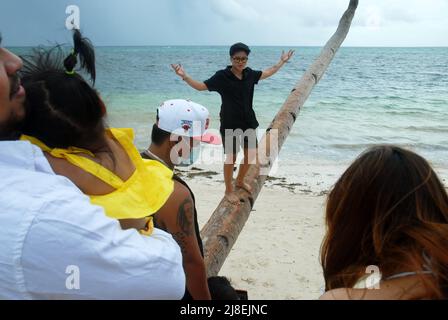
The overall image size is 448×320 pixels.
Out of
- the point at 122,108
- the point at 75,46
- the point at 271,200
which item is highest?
the point at 122,108

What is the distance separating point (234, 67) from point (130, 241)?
11.9ft

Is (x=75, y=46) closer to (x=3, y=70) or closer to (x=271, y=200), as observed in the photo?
(x=3, y=70)

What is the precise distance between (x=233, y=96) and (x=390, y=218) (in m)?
3.24

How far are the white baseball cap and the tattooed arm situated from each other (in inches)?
14.2

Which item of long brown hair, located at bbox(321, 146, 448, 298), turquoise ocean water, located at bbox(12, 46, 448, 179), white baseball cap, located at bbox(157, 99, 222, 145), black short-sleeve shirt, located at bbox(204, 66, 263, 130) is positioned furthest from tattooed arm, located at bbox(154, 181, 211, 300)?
turquoise ocean water, located at bbox(12, 46, 448, 179)

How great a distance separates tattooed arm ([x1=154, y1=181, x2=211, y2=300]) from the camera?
1709 millimetres

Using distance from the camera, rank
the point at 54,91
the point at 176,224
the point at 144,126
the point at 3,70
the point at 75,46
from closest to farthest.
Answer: the point at 3,70 < the point at 54,91 < the point at 75,46 < the point at 176,224 < the point at 144,126

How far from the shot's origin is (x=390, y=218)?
4.12 ft

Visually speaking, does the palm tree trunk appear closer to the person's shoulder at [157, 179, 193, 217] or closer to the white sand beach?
the person's shoulder at [157, 179, 193, 217]

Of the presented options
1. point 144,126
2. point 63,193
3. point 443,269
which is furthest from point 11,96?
point 144,126

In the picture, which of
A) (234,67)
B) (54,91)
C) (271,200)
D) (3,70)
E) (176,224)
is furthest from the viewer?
(271,200)

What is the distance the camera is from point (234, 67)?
4387mm

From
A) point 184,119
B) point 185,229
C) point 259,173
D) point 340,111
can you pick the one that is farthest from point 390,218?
point 340,111
